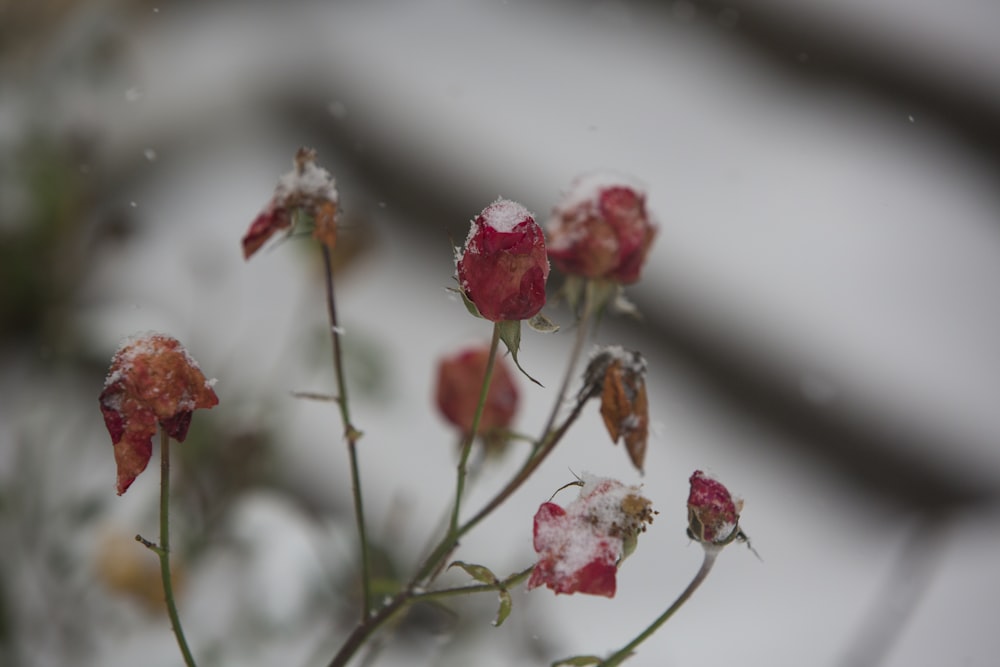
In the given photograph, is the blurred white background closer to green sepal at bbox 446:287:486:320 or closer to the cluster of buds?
the cluster of buds

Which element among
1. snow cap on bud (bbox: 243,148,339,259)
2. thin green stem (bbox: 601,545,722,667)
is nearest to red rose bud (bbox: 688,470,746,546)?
thin green stem (bbox: 601,545,722,667)

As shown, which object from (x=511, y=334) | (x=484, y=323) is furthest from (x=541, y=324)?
(x=484, y=323)

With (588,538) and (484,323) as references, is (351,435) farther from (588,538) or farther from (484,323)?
(484,323)

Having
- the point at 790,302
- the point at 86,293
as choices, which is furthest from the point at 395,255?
the point at 790,302

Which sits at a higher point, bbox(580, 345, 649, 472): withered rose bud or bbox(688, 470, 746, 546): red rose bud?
bbox(580, 345, 649, 472): withered rose bud

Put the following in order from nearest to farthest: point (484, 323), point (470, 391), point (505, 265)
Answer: point (505, 265), point (470, 391), point (484, 323)

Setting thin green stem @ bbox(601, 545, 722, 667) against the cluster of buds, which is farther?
the cluster of buds
